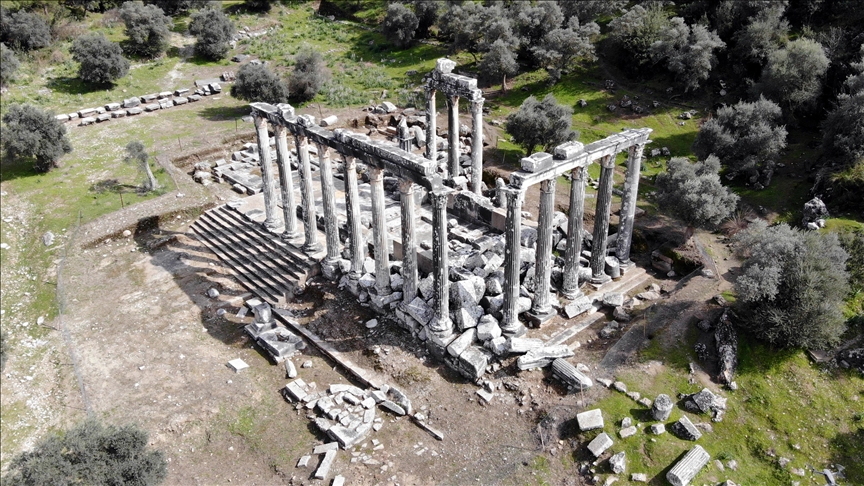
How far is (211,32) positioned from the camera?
172 feet

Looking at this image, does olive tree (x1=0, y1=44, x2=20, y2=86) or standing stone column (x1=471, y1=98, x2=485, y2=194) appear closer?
standing stone column (x1=471, y1=98, x2=485, y2=194)

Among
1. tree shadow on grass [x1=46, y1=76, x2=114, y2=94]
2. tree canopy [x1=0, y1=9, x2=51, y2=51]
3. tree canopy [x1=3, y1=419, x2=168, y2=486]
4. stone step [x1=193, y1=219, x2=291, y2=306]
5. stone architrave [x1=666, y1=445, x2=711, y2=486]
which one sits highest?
tree canopy [x1=0, y1=9, x2=51, y2=51]

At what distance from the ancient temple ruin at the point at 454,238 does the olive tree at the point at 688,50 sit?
17.8m

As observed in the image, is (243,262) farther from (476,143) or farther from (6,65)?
(6,65)

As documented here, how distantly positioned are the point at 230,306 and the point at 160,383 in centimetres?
480

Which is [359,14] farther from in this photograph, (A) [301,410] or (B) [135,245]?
(A) [301,410]

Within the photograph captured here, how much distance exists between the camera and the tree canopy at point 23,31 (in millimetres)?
50406

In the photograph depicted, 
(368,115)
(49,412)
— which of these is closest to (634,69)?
(368,115)

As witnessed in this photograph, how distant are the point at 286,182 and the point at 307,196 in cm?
159

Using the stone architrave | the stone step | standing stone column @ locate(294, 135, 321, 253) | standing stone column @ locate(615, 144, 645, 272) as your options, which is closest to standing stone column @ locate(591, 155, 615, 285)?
standing stone column @ locate(615, 144, 645, 272)

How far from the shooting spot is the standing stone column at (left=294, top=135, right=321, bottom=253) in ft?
83.5

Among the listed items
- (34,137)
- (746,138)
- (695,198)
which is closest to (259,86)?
(34,137)

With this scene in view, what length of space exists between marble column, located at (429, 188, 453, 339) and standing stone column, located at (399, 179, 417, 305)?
111 cm

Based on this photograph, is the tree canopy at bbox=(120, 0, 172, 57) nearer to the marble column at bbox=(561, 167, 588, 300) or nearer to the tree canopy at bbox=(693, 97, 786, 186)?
the tree canopy at bbox=(693, 97, 786, 186)
